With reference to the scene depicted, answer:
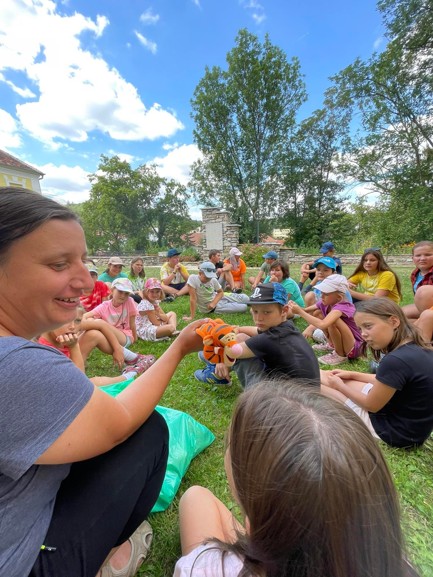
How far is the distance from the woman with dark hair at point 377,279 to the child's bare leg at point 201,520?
3.78 m

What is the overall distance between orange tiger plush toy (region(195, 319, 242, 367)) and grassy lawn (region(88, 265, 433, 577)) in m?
0.71

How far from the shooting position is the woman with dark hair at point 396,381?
1839 mm

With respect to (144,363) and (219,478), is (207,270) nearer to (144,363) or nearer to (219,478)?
(144,363)

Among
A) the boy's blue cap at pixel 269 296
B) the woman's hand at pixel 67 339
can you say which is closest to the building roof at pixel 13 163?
the woman's hand at pixel 67 339

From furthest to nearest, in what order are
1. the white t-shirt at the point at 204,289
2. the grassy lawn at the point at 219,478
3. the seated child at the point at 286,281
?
the white t-shirt at the point at 204,289
the seated child at the point at 286,281
the grassy lawn at the point at 219,478

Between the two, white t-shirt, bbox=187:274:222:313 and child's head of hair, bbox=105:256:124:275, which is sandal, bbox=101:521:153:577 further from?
child's head of hair, bbox=105:256:124:275

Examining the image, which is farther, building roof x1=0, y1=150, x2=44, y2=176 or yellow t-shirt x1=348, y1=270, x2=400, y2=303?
building roof x1=0, y1=150, x2=44, y2=176

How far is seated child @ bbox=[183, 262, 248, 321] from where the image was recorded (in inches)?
229

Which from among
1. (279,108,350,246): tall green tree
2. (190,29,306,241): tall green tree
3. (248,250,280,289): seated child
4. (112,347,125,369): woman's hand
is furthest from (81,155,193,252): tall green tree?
(112,347,125,369): woman's hand

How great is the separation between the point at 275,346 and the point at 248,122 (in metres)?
27.7

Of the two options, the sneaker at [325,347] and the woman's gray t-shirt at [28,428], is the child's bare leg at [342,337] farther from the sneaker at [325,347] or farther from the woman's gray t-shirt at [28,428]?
the woman's gray t-shirt at [28,428]

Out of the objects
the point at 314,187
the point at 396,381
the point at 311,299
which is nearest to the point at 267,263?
the point at 311,299

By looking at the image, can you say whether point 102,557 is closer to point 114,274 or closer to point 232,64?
point 114,274

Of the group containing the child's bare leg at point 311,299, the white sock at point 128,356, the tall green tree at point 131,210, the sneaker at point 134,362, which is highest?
the tall green tree at point 131,210
